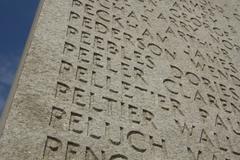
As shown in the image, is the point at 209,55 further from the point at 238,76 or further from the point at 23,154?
the point at 23,154

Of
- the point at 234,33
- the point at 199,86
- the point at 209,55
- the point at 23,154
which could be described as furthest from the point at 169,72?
the point at 234,33

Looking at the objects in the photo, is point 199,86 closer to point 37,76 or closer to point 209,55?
point 209,55

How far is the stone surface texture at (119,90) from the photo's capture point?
2285 millimetres

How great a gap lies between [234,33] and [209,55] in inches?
43.8

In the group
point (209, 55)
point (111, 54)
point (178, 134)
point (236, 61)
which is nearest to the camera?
point (178, 134)

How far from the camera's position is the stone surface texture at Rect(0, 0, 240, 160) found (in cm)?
229

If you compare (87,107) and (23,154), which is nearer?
(23,154)

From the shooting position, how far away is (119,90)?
9.20 ft

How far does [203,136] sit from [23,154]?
4.65 feet

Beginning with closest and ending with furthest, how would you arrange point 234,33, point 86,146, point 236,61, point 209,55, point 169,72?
point 86,146 < point 169,72 < point 209,55 < point 236,61 < point 234,33

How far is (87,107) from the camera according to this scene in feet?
8.29

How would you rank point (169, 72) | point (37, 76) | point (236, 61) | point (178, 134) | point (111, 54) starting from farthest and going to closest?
point (236, 61)
point (169, 72)
point (111, 54)
point (178, 134)
point (37, 76)

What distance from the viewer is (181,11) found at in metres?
4.56

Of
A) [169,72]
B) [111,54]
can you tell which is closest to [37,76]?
[111,54]
